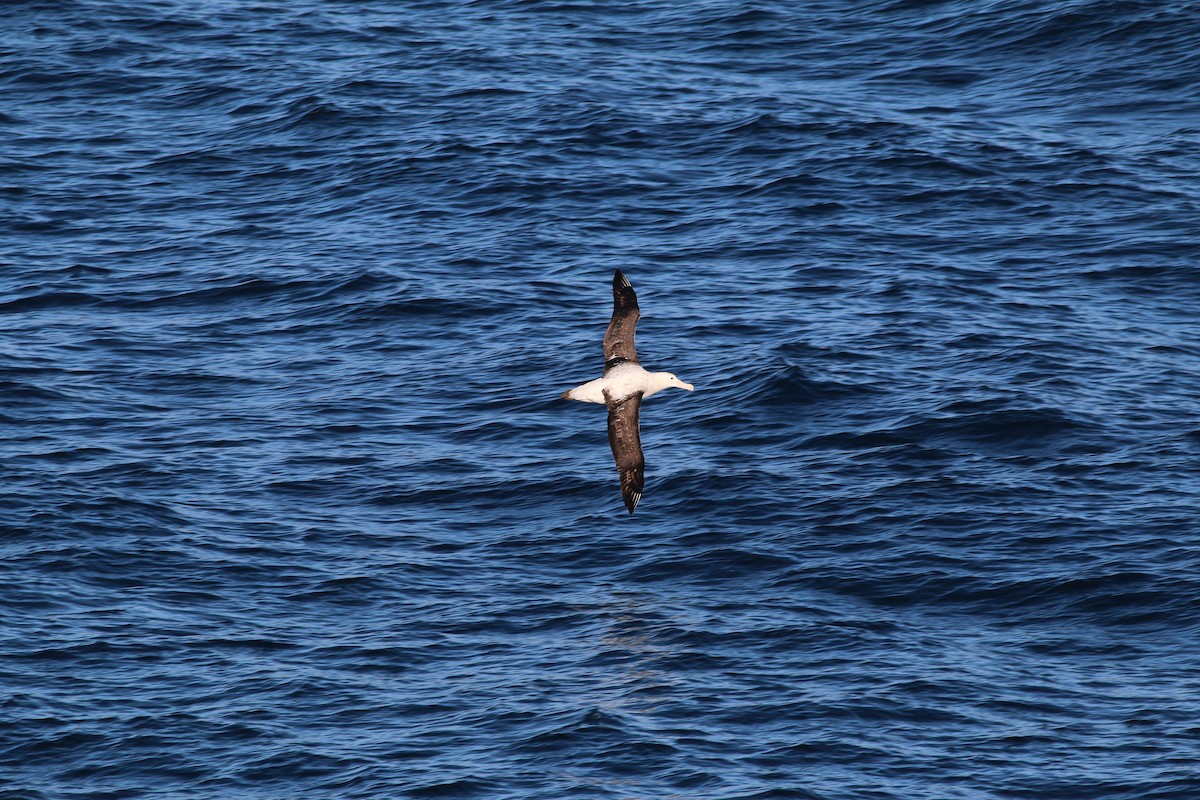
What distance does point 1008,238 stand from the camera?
45031mm

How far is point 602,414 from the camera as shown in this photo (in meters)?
39.8

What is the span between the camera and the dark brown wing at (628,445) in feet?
85.0

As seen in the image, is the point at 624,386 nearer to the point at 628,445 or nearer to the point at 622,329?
the point at 628,445

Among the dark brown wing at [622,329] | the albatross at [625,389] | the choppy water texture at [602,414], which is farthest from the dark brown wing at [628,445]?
the choppy water texture at [602,414]

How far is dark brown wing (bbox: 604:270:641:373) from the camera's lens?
27.1m

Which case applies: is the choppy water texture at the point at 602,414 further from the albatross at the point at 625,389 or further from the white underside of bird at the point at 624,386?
the white underside of bird at the point at 624,386

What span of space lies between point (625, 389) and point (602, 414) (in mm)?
13293

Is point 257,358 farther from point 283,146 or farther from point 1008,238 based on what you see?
point 1008,238

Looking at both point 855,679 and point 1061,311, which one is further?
point 1061,311

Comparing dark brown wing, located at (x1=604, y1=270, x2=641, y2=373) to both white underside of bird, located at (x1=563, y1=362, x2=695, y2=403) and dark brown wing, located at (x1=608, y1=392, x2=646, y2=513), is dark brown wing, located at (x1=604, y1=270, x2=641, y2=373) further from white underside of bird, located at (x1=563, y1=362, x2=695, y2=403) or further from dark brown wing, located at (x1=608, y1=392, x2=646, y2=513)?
dark brown wing, located at (x1=608, y1=392, x2=646, y2=513)

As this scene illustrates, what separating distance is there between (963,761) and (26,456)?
20141mm

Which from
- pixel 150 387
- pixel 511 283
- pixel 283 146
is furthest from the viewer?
pixel 283 146

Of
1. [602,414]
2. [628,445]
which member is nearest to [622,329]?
[628,445]

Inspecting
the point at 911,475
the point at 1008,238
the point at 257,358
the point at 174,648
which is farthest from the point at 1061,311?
the point at 174,648
